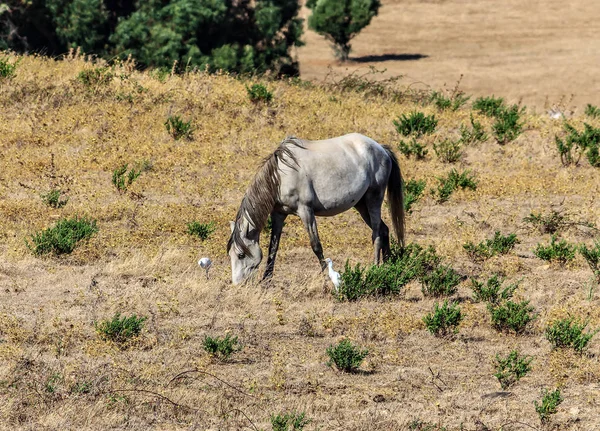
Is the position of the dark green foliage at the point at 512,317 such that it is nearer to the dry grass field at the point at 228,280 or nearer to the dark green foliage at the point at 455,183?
the dry grass field at the point at 228,280

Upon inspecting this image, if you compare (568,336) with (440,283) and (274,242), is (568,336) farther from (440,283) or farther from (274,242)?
(274,242)

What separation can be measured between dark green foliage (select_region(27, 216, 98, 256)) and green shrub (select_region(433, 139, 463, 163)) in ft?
25.8

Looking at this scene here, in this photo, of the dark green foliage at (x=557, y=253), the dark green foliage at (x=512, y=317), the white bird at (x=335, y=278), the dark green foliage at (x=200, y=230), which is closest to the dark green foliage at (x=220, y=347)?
the white bird at (x=335, y=278)

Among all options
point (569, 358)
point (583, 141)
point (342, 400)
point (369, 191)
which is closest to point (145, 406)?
point (342, 400)

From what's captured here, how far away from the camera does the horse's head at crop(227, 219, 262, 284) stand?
1137 cm

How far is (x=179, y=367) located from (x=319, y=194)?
12.2 feet

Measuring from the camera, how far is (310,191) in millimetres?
11586

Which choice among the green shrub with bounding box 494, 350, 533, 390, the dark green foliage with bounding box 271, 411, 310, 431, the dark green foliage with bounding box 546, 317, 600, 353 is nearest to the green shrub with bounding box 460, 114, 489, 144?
the dark green foliage with bounding box 546, 317, 600, 353

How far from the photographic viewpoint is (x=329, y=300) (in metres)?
11.2

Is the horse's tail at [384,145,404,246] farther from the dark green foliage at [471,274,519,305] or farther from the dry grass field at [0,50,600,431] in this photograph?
the dark green foliage at [471,274,519,305]

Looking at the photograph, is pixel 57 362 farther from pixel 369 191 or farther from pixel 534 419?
pixel 369 191

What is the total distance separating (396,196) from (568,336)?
3.94m

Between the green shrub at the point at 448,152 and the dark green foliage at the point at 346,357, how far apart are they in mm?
9655

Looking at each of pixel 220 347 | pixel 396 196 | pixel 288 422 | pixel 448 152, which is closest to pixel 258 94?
pixel 448 152
